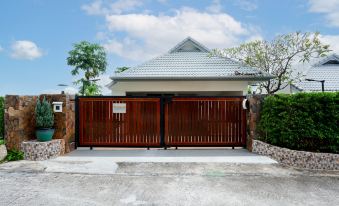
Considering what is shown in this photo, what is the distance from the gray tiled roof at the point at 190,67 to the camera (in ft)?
40.7

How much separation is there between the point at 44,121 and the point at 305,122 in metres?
7.54

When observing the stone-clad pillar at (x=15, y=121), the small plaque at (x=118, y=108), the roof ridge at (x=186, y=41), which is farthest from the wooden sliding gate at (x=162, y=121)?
the roof ridge at (x=186, y=41)

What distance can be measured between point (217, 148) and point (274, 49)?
28.6 ft

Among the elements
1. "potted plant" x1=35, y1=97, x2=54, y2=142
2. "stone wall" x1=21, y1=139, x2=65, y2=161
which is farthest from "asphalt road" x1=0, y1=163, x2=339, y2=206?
"potted plant" x1=35, y1=97, x2=54, y2=142

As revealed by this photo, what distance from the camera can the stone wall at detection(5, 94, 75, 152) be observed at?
7.46 metres

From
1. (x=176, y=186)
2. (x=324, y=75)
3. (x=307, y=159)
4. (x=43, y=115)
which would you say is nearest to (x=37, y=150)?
(x=43, y=115)

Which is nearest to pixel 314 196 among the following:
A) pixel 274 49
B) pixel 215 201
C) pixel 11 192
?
pixel 215 201

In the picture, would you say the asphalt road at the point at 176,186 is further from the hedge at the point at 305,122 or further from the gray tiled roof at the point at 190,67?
the gray tiled roof at the point at 190,67

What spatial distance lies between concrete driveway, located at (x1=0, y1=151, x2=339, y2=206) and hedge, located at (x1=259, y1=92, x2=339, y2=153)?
92 centimetres

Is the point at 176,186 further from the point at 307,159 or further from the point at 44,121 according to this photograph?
the point at 44,121

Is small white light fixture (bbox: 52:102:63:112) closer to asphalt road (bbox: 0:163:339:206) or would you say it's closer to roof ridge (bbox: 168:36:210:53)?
asphalt road (bbox: 0:163:339:206)

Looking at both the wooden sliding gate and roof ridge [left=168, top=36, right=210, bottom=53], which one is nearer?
the wooden sliding gate

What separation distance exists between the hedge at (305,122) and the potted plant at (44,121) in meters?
6.65

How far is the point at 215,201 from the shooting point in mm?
4484
